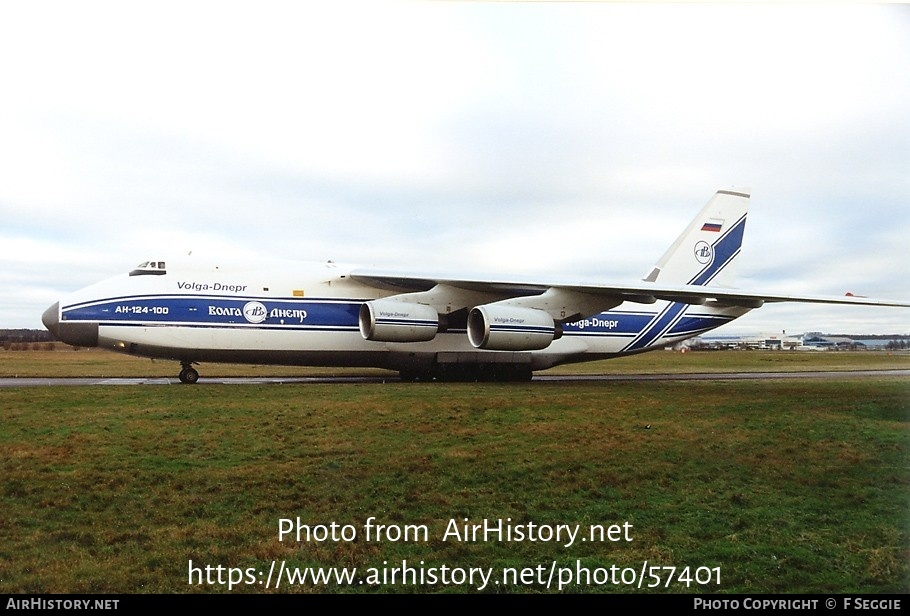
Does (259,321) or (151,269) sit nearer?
(151,269)

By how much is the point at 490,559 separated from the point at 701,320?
8825 mm

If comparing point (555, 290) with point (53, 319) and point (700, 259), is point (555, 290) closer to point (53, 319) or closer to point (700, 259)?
point (700, 259)

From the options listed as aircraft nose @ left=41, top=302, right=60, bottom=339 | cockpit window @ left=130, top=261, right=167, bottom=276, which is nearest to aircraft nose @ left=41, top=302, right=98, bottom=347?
aircraft nose @ left=41, top=302, right=60, bottom=339

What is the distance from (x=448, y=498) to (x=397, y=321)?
5.31 m

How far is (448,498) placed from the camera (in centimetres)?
302

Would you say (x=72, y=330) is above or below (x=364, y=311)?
below

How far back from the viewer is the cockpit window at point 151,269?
7719mm

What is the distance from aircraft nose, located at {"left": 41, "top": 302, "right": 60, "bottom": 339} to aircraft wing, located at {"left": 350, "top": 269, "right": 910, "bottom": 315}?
3.55 m

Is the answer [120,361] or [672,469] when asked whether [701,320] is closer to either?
[672,469]

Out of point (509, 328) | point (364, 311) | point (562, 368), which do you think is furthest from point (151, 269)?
point (562, 368)

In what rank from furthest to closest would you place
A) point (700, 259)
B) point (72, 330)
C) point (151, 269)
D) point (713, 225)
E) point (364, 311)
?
point (700, 259) < point (364, 311) < point (151, 269) < point (72, 330) < point (713, 225)

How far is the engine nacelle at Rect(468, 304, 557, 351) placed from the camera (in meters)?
8.19

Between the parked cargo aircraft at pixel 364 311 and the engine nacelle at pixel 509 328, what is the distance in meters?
0.02

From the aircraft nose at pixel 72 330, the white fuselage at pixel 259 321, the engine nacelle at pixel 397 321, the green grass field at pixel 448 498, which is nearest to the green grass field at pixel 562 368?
the aircraft nose at pixel 72 330
